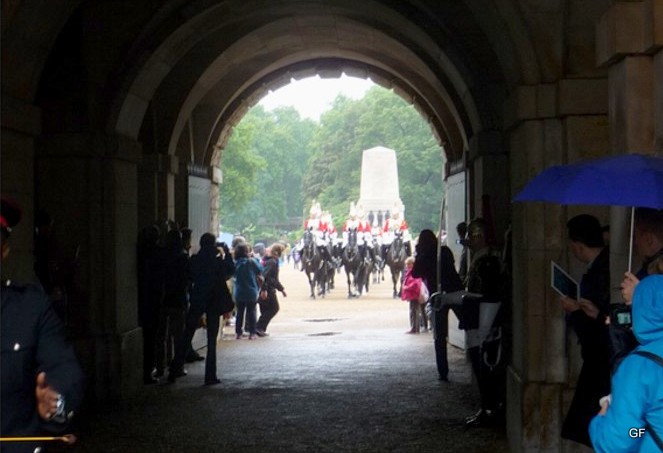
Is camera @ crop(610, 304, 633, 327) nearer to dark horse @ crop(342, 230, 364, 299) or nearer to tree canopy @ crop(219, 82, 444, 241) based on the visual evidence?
dark horse @ crop(342, 230, 364, 299)

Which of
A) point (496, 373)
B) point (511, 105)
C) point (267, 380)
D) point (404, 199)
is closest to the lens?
point (511, 105)

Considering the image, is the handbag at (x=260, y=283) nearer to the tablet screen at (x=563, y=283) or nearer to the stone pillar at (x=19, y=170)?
the stone pillar at (x=19, y=170)

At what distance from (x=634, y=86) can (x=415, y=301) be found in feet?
43.6

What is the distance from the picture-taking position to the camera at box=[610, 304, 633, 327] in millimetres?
4363

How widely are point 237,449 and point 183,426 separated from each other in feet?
3.96

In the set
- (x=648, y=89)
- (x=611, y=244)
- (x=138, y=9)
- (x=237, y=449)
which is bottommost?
(x=237, y=449)

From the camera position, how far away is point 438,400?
37.3 feet

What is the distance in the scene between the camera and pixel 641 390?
3346 mm

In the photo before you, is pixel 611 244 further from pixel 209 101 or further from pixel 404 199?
pixel 404 199

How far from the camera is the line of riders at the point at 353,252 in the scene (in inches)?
1302

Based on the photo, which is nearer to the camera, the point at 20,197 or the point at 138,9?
the point at 20,197

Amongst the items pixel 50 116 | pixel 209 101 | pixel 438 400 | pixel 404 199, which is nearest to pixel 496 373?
pixel 438 400

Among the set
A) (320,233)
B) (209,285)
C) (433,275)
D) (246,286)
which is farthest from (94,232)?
(320,233)

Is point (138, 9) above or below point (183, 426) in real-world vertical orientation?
above
